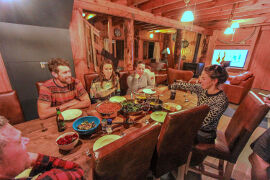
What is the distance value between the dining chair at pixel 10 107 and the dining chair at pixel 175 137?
1651mm

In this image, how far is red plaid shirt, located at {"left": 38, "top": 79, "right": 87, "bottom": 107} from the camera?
140cm

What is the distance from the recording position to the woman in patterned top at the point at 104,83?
2018 mm

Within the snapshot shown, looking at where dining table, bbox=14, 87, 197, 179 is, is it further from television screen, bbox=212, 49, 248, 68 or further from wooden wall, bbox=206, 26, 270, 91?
television screen, bbox=212, 49, 248, 68

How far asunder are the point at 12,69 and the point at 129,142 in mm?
2756

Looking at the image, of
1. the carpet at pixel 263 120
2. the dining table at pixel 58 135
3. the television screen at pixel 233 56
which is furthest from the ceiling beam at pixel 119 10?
the television screen at pixel 233 56

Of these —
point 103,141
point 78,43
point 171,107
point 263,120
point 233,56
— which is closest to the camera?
point 103,141

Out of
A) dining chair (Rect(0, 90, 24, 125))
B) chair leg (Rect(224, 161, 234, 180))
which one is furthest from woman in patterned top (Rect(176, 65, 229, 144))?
dining chair (Rect(0, 90, 24, 125))

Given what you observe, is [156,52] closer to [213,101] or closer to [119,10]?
[119,10]

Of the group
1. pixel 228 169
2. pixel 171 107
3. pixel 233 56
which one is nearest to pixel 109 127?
pixel 171 107

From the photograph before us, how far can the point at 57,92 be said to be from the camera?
1.55 m

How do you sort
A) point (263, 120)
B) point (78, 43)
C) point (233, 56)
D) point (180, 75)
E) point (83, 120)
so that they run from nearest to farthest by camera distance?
point (83, 120)
point (78, 43)
point (263, 120)
point (180, 75)
point (233, 56)

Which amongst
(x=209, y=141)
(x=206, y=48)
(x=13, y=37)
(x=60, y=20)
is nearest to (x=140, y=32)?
(x=206, y=48)

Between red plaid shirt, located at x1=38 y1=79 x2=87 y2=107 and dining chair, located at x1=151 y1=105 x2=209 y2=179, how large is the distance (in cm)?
128

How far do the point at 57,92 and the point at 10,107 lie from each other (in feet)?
1.58
